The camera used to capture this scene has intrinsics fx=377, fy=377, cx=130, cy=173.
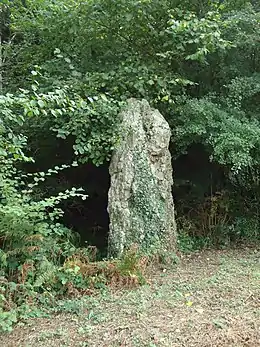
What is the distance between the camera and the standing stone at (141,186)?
4559mm

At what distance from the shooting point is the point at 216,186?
6.69 meters

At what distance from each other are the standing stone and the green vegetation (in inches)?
9.1

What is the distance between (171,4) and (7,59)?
10.6 feet

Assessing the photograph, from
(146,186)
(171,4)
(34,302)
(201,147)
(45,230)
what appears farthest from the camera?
(201,147)

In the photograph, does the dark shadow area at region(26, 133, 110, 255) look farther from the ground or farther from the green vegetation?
the ground

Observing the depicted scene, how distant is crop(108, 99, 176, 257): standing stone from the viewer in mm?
4559

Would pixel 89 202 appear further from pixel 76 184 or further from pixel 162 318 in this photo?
pixel 162 318

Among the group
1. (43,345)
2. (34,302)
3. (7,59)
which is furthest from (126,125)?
(7,59)

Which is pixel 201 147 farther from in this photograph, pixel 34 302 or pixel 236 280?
pixel 34 302

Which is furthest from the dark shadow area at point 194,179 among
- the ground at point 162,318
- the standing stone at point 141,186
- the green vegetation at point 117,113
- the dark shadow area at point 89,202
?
the ground at point 162,318

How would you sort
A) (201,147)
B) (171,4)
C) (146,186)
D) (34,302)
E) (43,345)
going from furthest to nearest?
(201,147)
(171,4)
(146,186)
(34,302)
(43,345)

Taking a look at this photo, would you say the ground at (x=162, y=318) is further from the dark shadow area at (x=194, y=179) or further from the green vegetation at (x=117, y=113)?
the dark shadow area at (x=194, y=179)

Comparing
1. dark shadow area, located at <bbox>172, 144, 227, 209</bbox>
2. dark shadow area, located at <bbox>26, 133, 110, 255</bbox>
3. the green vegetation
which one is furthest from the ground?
Answer: dark shadow area, located at <bbox>172, 144, 227, 209</bbox>

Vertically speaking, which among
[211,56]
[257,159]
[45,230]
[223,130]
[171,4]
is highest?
[171,4]
